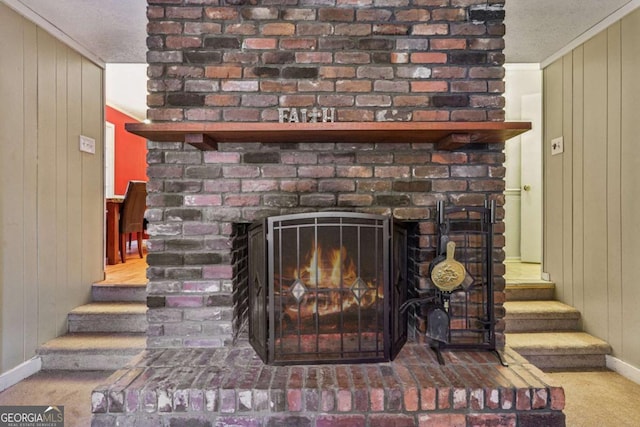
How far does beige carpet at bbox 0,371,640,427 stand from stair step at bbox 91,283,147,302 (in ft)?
2.06

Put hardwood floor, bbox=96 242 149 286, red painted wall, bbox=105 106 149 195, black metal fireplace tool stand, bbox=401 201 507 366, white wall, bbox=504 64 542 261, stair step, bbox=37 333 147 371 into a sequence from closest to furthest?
black metal fireplace tool stand, bbox=401 201 507 366 → stair step, bbox=37 333 147 371 → hardwood floor, bbox=96 242 149 286 → white wall, bbox=504 64 542 261 → red painted wall, bbox=105 106 149 195

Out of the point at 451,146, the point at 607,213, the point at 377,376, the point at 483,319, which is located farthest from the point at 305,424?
the point at 607,213

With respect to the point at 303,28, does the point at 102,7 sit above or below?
above

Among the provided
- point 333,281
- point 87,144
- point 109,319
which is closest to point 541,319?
point 333,281

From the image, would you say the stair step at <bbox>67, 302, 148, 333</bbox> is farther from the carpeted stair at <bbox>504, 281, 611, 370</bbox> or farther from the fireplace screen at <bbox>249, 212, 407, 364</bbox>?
the carpeted stair at <bbox>504, 281, 611, 370</bbox>

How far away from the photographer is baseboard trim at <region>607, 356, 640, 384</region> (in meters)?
2.22

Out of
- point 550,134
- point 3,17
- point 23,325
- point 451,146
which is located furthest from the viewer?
point 550,134

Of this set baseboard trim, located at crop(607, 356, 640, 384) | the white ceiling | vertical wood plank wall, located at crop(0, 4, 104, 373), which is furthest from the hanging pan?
vertical wood plank wall, located at crop(0, 4, 104, 373)

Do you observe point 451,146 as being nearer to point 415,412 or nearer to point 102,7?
point 415,412

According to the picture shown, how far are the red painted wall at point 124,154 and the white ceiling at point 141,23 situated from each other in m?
2.50

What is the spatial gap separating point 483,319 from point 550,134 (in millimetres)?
2107

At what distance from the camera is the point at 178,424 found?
57.9 inches

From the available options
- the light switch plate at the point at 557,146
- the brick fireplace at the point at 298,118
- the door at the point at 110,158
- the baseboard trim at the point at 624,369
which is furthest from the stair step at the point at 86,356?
the light switch plate at the point at 557,146

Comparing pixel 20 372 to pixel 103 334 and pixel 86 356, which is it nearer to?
pixel 86 356
